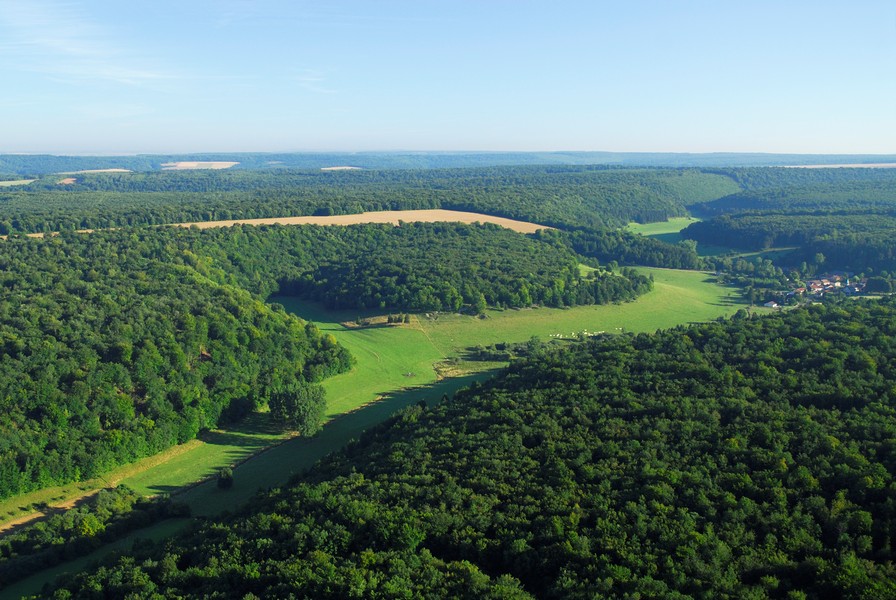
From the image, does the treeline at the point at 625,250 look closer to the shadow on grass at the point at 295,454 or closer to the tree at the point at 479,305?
the tree at the point at 479,305

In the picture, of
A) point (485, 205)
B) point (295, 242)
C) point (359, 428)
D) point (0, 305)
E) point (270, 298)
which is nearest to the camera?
point (359, 428)

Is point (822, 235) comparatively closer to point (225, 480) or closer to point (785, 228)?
point (785, 228)

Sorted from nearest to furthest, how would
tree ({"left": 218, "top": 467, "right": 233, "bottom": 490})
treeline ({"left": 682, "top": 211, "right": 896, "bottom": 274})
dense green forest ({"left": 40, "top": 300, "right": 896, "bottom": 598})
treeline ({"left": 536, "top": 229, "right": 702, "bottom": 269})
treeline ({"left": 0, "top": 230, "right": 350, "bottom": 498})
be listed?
1. dense green forest ({"left": 40, "top": 300, "right": 896, "bottom": 598})
2. tree ({"left": 218, "top": 467, "right": 233, "bottom": 490})
3. treeline ({"left": 0, "top": 230, "right": 350, "bottom": 498})
4. treeline ({"left": 682, "top": 211, "right": 896, "bottom": 274})
5. treeline ({"left": 536, "top": 229, "right": 702, "bottom": 269})

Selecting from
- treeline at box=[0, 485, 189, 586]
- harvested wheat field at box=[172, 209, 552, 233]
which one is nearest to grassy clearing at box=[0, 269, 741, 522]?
treeline at box=[0, 485, 189, 586]

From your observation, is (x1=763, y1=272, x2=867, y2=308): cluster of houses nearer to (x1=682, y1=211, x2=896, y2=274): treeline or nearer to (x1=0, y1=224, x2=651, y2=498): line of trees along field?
(x1=682, y1=211, x2=896, y2=274): treeline

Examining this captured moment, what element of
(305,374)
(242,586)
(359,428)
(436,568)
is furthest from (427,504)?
(305,374)

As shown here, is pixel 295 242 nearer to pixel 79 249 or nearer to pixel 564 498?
pixel 79 249

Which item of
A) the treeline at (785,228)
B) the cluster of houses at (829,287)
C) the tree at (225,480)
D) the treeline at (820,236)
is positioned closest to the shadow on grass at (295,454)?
the tree at (225,480)
